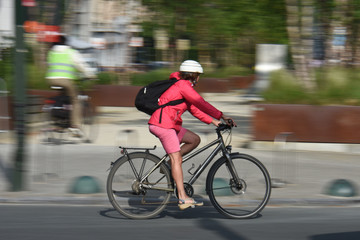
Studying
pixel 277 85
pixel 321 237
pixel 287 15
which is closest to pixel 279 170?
pixel 277 85

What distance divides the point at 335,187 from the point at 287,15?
630 cm

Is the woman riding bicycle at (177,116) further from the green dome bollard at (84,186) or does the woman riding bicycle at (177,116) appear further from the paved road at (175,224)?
the green dome bollard at (84,186)

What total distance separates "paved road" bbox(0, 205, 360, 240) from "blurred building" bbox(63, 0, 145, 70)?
31.9ft

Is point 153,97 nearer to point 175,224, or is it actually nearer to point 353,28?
point 175,224

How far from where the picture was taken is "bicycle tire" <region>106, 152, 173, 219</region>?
7133 mm

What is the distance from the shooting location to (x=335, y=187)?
848 cm

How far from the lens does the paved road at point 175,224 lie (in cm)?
663

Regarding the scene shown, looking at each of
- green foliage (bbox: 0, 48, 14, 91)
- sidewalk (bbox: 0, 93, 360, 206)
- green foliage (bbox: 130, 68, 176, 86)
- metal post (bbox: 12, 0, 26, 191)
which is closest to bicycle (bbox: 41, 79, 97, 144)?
sidewalk (bbox: 0, 93, 360, 206)

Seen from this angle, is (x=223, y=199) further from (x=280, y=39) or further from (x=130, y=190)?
(x=280, y=39)

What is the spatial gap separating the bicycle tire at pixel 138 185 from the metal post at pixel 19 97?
5.65ft

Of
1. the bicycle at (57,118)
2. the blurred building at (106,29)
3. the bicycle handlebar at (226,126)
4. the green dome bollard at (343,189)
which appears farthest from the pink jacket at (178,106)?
the blurred building at (106,29)

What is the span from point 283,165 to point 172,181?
3746 millimetres

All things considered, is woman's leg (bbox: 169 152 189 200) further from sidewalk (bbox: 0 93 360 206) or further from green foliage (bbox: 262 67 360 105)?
green foliage (bbox: 262 67 360 105)

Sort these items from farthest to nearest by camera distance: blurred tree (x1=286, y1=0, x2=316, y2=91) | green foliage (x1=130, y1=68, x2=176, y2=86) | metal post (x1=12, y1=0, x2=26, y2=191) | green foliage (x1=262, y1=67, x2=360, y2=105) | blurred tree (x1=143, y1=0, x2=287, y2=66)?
green foliage (x1=130, y1=68, x2=176, y2=86) < blurred tree (x1=143, y1=0, x2=287, y2=66) < blurred tree (x1=286, y1=0, x2=316, y2=91) < green foliage (x1=262, y1=67, x2=360, y2=105) < metal post (x1=12, y1=0, x2=26, y2=191)
